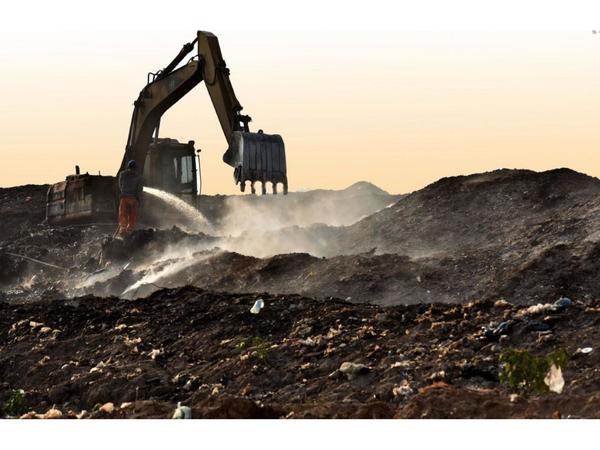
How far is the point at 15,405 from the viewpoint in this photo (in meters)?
12.2

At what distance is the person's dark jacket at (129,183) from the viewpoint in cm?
2603

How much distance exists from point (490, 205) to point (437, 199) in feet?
5.85

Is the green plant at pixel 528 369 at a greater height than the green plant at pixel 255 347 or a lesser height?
lesser

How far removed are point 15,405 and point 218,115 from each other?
39.6 ft

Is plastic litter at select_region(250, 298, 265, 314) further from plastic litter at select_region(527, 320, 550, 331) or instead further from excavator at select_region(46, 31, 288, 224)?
excavator at select_region(46, 31, 288, 224)

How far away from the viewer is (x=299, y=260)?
20.2 meters

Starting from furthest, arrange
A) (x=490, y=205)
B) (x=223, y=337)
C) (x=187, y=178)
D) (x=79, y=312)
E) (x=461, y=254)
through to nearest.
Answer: (x=187, y=178) → (x=490, y=205) → (x=461, y=254) → (x=79, y=312) → (x=223, y=337)

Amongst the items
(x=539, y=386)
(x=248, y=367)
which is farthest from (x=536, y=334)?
(x=248, y=367)

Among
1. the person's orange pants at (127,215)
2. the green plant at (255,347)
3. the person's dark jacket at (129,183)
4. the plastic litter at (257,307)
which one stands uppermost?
the person's dark jacket at (129,183)

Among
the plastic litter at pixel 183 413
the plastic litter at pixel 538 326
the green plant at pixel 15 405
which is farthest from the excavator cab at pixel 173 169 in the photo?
the plastic litter at pixel 183 413

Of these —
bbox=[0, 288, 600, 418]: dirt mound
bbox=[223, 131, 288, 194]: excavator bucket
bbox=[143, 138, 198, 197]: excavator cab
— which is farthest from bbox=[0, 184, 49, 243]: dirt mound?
bbox=[0, 288, 600, 418]: dirt mound

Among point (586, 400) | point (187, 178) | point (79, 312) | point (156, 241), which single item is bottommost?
point (586, 400)

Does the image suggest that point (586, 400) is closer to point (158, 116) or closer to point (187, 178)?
point (158, 116)

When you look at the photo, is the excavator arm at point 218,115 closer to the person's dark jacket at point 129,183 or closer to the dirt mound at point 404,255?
the person's dark jacket at point 129,183
